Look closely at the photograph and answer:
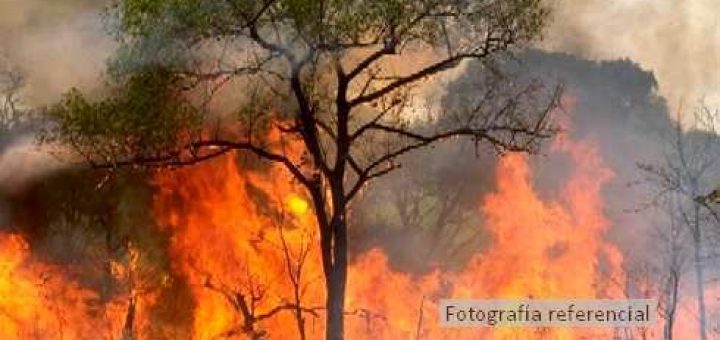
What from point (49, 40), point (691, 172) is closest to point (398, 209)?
point (691, 172)

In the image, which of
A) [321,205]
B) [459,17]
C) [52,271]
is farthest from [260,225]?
[459,17]

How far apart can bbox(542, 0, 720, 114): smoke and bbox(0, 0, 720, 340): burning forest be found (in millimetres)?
76

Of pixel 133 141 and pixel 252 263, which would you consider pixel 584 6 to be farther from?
pixel 133 141

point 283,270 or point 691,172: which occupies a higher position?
point 691,172

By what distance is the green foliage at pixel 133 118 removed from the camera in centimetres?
1462

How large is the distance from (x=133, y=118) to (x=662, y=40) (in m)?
13.5

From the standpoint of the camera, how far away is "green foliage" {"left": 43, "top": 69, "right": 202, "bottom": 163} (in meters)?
14.6

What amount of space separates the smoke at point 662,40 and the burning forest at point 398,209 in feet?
0.25

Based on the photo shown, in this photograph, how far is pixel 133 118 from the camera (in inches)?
579

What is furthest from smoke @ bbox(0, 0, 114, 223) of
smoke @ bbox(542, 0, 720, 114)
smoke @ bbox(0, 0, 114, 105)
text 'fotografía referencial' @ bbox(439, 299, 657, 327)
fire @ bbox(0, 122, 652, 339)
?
smoke @ bbox(542, 0, 720, 114)

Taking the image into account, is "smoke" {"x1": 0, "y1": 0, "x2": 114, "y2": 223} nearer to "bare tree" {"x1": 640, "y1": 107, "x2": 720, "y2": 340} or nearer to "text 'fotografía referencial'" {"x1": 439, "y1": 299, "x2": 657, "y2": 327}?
"text 'fotografía referencial'" {"x1": 439, "y1": 299, "x2": 657, "y2": 327}

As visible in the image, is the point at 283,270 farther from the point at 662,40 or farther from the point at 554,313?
the point at 662,40

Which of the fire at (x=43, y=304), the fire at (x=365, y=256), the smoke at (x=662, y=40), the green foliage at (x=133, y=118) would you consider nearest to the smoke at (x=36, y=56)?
the fire at (x=43, y=304)

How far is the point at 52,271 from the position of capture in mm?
20672
